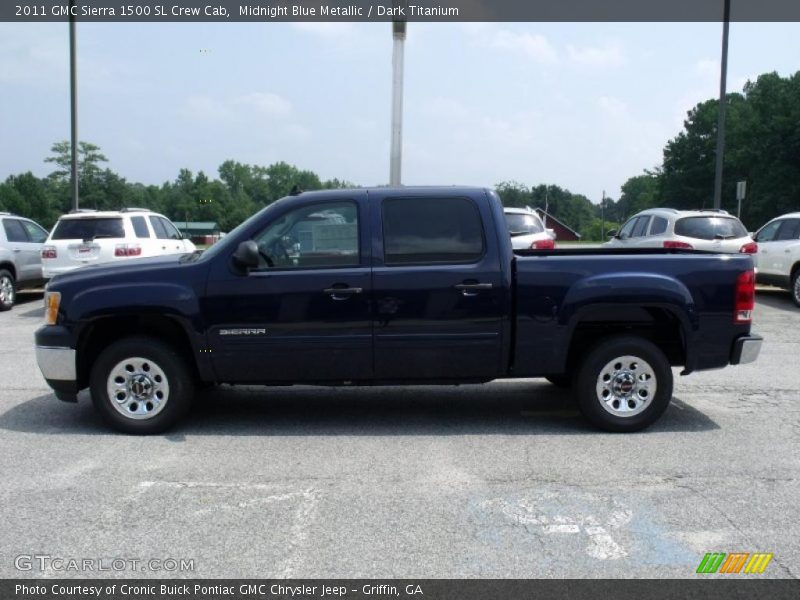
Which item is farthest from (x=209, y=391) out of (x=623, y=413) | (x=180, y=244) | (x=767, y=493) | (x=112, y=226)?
(x=180, y=244)

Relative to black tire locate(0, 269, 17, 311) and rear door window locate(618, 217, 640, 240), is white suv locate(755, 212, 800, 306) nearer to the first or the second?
rear door window locate(618, 217, 640, 240)

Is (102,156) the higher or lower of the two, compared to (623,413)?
higher

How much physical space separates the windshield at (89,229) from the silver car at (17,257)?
67.6 inches

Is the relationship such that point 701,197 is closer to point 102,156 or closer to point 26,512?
point 102,156

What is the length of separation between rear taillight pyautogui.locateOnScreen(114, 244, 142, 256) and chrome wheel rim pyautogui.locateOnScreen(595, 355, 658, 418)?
9.76 m

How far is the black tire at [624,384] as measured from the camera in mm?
6055

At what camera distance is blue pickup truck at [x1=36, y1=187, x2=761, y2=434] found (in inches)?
235

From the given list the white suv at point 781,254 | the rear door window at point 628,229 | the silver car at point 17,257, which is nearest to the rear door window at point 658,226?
the rear door window at point 628,229

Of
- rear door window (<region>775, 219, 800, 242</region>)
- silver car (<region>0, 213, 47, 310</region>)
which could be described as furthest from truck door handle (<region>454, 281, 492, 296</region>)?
silver car (<region>0, 213, 47, 310</region>)

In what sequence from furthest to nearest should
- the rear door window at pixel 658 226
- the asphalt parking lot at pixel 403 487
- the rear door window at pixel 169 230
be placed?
the rear door window at pixel 169 230 < the rear door window at pixel 658 226 < the asphalt parking lot at pixel 403 487

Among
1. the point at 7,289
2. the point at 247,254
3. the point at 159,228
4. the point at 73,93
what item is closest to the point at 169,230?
the point at 159,228

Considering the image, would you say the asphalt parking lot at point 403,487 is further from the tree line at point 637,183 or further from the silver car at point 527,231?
the tree line at point 637,183
